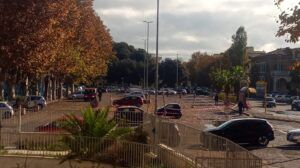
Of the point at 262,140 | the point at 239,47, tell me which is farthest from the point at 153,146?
the point at 239,47

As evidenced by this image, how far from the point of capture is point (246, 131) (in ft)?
112

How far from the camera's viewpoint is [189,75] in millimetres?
158625

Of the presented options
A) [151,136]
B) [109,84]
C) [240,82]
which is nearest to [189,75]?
[109,84]

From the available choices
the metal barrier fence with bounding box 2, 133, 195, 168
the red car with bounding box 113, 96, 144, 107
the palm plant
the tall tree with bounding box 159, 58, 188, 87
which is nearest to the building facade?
the tall tree with bounding box 159, 58, 188, 87

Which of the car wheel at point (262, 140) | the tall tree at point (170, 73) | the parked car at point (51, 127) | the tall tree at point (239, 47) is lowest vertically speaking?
the car wheel at point (262, 140)

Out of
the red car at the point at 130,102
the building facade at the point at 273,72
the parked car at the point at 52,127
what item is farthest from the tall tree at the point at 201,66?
the parked car at the point at 52,127

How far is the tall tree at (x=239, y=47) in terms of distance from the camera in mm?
122250

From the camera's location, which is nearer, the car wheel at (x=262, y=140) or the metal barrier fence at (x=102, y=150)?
the metal barrier fence at (x=102, y=150)

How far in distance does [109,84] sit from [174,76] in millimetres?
19806

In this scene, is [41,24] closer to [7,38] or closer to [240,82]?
[7,38]

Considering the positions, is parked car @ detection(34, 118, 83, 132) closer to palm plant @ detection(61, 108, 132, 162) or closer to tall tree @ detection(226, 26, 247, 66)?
palm plant @ detection(61, 108, 132, 162)

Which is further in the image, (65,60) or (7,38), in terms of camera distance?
(65,60)

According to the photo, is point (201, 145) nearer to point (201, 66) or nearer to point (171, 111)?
point (171, 111)

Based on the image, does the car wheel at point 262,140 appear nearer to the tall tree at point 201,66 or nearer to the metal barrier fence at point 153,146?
the metal barrier fence at point 153,146
